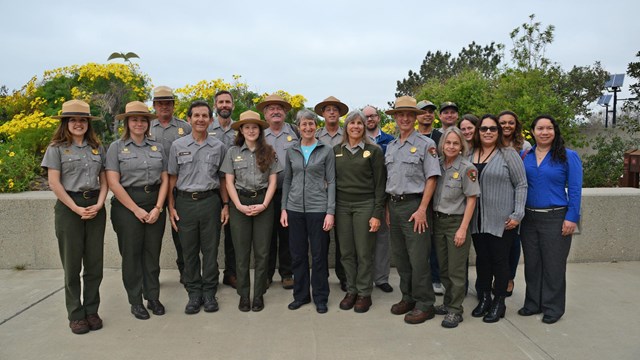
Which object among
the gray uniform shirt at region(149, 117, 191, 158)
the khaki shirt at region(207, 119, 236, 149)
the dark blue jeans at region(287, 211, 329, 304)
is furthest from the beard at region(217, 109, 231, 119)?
the dark blue jeans at region(287, 211, 329, 304)

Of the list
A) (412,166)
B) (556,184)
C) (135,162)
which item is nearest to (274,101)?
(135,162)

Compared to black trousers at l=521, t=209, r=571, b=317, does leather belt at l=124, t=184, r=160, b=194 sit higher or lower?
higher

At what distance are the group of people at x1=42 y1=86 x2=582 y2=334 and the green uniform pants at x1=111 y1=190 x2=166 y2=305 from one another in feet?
0.03

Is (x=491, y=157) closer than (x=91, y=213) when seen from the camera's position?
No

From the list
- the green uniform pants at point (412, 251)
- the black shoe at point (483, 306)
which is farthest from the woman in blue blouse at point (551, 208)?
the green uniform pants at point (412, 251)

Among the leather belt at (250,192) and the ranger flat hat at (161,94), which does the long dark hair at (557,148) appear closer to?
the leather belt at (250,192)

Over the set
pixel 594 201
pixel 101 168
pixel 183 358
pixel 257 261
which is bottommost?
pixel 183 358

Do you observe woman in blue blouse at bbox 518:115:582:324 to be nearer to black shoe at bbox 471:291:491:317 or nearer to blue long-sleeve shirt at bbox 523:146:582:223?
blue long-sleeve shirt at bbox 523:146:582:223

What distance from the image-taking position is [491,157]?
4.06 meters

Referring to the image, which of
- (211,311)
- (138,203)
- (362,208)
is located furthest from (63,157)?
(362,208)

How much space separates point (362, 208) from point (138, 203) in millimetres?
1931

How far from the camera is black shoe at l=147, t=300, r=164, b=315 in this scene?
14.1ft

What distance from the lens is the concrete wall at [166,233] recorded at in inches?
223

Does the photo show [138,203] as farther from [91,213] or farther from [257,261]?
[257,261]
